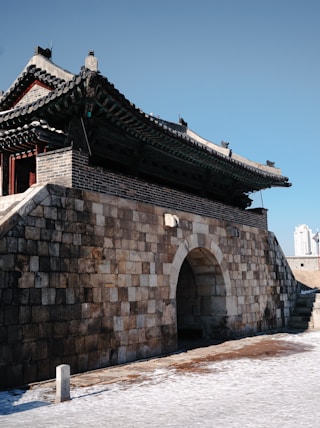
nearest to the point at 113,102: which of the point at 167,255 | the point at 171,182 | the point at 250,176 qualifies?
the point at 167,255

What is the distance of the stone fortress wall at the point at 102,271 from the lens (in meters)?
7.84

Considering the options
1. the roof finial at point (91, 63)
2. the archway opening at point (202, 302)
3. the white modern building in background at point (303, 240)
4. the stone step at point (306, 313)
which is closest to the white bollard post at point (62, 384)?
the roof finial at point (91, 63)

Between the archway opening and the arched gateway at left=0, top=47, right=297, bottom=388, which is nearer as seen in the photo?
the arched gateway at left=0, top=47, right=297, bottom=388

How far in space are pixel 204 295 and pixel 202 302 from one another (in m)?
0.23

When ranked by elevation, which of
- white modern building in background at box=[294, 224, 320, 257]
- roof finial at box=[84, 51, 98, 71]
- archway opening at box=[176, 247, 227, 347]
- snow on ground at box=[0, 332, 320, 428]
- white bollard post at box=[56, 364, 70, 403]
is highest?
white modern building in background at box=[294, 224, 320, 257]

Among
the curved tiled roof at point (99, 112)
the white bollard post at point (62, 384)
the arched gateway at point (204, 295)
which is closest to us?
the white bollard post at point (62, 384)

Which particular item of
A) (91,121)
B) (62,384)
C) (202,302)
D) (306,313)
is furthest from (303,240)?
(62,384)

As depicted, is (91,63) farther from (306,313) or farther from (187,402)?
(306,313)

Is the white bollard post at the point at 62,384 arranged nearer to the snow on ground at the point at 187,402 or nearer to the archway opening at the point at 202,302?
the snow on ground at the point at 187,402

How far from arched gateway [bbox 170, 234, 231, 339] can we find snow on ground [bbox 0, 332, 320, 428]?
470 cm

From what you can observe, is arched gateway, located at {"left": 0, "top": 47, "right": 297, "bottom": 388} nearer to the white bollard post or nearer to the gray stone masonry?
the gray stone masonry

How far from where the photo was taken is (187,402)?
6473mm

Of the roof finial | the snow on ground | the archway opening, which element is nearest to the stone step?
the archway opening

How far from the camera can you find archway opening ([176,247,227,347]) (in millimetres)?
13852
